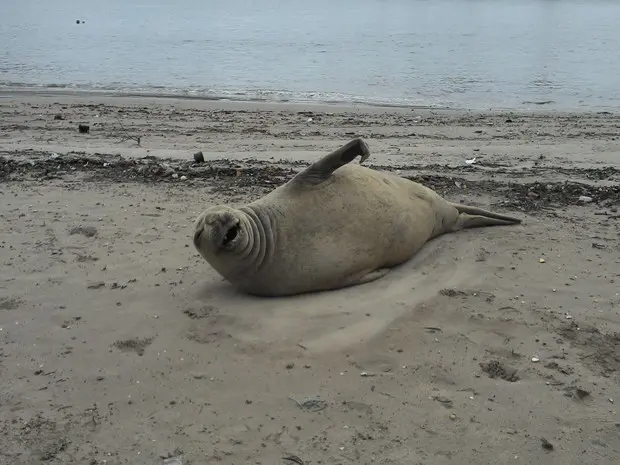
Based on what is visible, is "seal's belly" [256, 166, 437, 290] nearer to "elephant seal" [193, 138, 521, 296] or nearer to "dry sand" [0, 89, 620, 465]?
"elephant seal" [193, 138, 521, 296]

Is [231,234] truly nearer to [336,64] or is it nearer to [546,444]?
[546,444]

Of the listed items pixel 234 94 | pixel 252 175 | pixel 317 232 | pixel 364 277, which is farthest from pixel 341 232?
pixel 234 94

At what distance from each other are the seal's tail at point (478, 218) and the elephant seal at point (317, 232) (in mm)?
683

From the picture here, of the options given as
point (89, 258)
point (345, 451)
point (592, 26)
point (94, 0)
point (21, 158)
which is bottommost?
point (345, 451)

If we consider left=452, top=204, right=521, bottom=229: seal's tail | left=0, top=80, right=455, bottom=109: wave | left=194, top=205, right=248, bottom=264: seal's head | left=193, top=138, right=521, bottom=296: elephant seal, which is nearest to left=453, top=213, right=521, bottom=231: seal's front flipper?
left=452, top=204, right=521, bottom=229: seal's tail

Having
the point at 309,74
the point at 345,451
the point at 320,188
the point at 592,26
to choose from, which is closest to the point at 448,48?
the point at 309,74

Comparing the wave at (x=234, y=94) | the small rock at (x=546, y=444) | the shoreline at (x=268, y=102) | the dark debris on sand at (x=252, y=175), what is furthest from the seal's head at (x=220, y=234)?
the wave at (x=234, y=94)

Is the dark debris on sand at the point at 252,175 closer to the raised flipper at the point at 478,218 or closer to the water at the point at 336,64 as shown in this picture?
the raised flipper at the point at 478,218

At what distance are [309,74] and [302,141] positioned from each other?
11934mm

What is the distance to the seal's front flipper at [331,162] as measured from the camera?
468 centimetres

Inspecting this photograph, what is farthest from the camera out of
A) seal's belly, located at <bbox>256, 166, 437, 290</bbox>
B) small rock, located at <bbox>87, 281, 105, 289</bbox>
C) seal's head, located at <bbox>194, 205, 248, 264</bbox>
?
small rock, located at <bbox>87, 281, 105, 289</bbox>

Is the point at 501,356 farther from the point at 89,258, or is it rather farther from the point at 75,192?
the point at 75,192

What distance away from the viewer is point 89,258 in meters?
5.07

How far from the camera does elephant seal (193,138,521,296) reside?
4.34 metres
